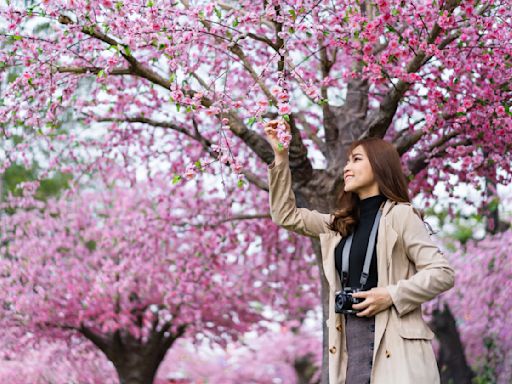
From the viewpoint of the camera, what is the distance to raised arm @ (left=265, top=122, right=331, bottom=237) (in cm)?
322

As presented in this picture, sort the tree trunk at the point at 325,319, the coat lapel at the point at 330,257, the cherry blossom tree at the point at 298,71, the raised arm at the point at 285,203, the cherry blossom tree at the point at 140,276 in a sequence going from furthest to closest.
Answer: the cherry blossom tree at the point at 140,276 → the tree trunk at the point at 325,319 → the cherry blossom tree at the point at 298,71 → the raised arm at the point at 285,203 → the coat lapel at the point at 330,257

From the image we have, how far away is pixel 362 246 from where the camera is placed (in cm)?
300

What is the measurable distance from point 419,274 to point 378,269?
0.16 m

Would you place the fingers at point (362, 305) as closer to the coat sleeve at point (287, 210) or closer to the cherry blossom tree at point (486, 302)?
the coat sleeve at point (287, 210)

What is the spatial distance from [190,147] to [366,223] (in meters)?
4.98

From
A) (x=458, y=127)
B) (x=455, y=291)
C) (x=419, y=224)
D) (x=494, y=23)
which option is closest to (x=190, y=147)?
(x=458, y=127)

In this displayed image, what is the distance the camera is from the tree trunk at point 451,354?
9047mm

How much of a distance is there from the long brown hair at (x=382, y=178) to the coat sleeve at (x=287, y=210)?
191 millimetres

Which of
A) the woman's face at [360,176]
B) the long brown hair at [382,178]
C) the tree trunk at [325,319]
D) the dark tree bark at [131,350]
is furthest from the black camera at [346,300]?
the dark tree bark at [131,350]

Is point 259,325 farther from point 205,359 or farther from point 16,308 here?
point 205,359

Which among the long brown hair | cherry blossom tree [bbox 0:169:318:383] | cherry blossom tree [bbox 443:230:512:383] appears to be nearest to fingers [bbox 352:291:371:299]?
the long brown hair

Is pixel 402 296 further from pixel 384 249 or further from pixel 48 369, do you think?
pixel 48 369

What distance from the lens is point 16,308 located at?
30.8 feet

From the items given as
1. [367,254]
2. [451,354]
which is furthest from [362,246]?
[451,354]
